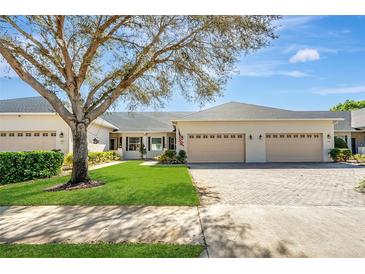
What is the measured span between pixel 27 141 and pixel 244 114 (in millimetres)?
16289

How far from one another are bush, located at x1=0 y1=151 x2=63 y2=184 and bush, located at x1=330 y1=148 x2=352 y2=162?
19.1 m

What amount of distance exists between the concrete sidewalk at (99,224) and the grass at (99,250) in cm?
25

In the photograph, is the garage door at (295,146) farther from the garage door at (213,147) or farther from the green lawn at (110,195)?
the green lawn at (110,195)

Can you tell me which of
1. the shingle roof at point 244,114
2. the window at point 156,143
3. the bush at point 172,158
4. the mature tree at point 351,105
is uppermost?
the mature tree at point 351,105

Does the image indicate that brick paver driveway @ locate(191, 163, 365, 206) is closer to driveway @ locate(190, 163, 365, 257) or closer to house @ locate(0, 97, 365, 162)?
driveway @ locate(190, 163, 365, 257)

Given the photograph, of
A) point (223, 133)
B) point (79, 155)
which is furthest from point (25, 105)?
point (223, 133)

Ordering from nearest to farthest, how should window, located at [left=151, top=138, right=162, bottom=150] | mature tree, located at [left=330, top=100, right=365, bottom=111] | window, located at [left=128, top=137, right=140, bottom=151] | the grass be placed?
1. the grass
2. window, located at [left=151, top=138, right=162, bottom=150]
3. window, located at [left=128, top=137, right=140, bottom=151]
4. mature tree, located at [left=330, top=100, right=365, bottom=111]

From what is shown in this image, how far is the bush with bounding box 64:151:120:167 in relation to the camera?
1566cm

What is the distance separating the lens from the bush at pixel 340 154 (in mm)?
19047

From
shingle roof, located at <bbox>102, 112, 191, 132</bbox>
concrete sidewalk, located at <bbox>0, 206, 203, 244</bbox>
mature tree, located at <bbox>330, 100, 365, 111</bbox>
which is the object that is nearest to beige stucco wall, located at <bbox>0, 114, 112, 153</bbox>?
shingle roof, located at <bbox>102, 112, 191, 132</bbox>

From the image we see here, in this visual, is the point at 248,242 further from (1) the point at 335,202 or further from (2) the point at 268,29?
(2) the point at 268,29

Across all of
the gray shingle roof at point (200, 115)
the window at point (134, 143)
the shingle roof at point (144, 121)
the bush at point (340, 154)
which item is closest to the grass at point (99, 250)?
the gray shingle roof at point (200, 115)
